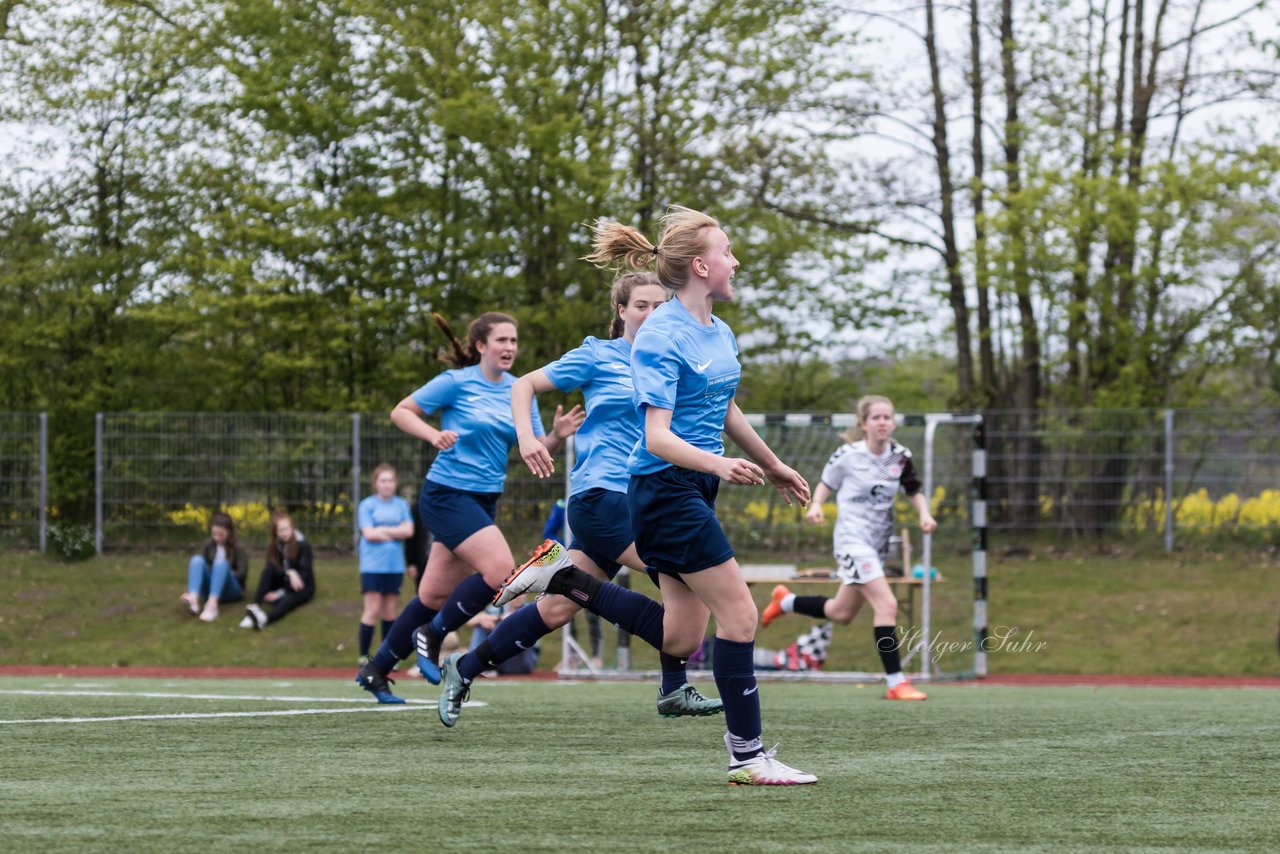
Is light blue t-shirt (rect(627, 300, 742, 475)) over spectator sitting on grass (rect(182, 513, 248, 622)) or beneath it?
over

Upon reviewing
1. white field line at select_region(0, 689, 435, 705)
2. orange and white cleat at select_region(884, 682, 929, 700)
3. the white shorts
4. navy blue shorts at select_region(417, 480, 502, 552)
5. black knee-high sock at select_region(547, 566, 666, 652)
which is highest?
navy blue shorts at select_region(417, 480, 502, 552)

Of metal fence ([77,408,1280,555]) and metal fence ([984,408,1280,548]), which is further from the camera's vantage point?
metal fence ([984,408,1280,548])

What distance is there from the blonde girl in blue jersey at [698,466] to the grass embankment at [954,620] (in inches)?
404

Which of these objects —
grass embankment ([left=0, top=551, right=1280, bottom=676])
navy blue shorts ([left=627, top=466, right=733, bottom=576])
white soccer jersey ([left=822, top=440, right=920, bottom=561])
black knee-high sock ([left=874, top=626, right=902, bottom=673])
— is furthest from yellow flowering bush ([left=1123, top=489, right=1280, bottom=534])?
navy blue shorts ([left=627, top=466, right=733, bottom=576])

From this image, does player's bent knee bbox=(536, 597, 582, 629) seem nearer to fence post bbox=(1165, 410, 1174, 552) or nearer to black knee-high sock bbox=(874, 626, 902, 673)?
black knee-high sock bbox=(874, 626, 902, 673)

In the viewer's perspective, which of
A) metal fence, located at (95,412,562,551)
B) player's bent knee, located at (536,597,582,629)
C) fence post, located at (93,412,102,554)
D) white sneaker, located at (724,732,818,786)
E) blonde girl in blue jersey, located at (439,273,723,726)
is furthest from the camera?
fence post, located at (93,412,102,554)

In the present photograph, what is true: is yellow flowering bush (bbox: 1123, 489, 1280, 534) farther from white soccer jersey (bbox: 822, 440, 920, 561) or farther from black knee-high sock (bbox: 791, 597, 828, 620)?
white soccer jersey (bbox: 822, 440, 920, 561)

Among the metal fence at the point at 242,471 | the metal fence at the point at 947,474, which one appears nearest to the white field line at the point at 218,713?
the metal fence at the point at 947,474

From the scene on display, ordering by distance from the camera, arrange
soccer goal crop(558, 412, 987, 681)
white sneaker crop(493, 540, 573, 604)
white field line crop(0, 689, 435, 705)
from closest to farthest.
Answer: white sneaker crop(493, 540, 573, 604) → white field line crop(0, 689, 435, 705) → soccer goal crop(558, 412, 987, 681)

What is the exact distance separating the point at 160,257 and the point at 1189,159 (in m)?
14.2

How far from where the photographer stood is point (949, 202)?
23.6 m

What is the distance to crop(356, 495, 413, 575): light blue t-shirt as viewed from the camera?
13.9m

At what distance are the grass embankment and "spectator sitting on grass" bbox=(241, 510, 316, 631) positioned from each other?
0.66 feet

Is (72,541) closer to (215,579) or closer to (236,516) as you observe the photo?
(236,516)
